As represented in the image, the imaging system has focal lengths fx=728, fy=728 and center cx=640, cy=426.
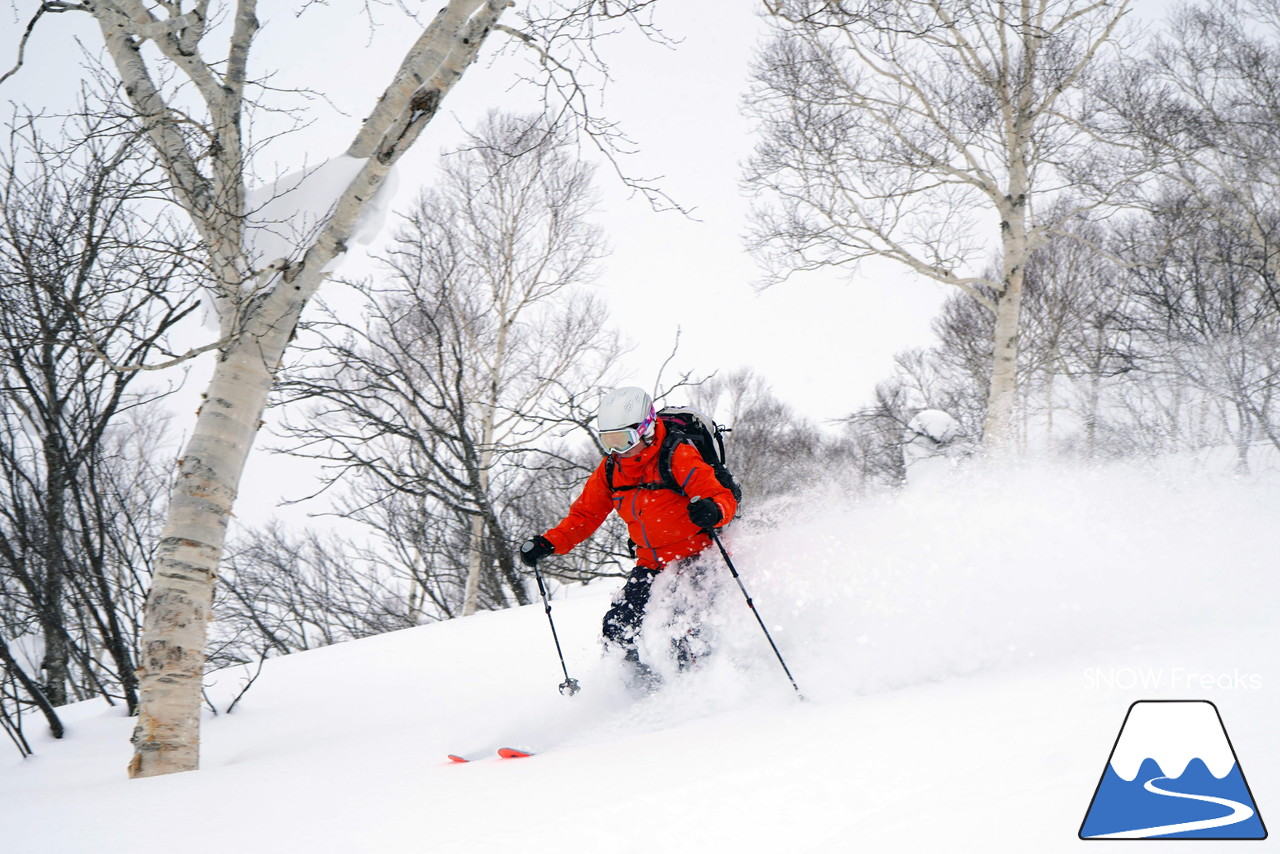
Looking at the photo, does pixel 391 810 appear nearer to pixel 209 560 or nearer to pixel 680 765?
pixel 680 765

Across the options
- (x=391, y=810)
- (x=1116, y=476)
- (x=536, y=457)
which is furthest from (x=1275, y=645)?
(x=536, y=457)

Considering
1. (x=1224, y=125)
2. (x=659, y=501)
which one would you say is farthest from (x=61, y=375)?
(x=1224, y=125)

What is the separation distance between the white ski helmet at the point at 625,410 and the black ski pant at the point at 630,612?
0.85 meters

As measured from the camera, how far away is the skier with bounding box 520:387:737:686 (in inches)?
153

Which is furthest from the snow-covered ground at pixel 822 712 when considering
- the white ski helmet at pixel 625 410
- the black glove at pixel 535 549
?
the white ski helmet at pixel 625 410

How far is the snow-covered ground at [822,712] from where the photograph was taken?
196cm

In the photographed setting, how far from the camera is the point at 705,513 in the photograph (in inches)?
148

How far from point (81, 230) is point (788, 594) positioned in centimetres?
543

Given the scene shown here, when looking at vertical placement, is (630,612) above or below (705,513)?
below

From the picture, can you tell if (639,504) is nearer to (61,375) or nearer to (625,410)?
(625,410)

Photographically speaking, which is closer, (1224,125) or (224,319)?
(224,319)
